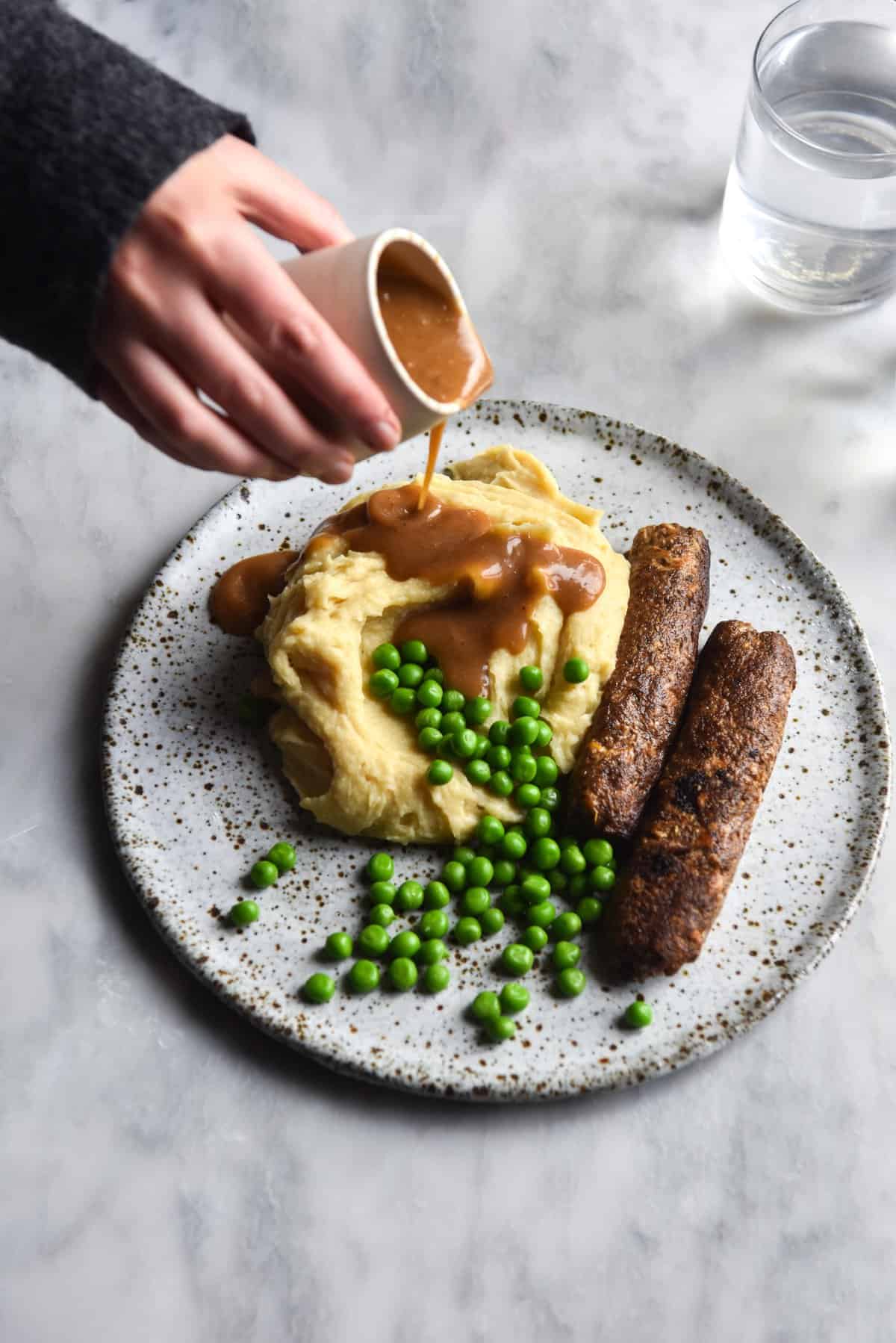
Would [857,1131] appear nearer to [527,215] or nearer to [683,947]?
[683,947]

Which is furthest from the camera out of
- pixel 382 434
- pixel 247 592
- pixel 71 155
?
pixel 247 592

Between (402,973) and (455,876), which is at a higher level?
(455,876)

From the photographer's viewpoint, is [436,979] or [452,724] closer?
[436,979]

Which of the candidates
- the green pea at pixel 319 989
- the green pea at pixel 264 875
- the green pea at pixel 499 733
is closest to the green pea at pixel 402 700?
the green pea at pixel 499 733

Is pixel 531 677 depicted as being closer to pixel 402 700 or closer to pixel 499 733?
pixel 499 733

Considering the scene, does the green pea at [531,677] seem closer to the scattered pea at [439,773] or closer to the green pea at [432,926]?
the scattered pea at [439,773]

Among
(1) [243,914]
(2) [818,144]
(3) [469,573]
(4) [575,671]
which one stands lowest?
(1) [243,914]

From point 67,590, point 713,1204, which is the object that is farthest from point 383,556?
point 713,1204

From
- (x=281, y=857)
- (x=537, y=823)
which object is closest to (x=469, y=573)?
(x=537, y=823)

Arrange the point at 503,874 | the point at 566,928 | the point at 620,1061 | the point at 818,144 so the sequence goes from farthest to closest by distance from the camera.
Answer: the point at 818,144
the point at 503,874
the point at 566,928
the point at 620,1061
